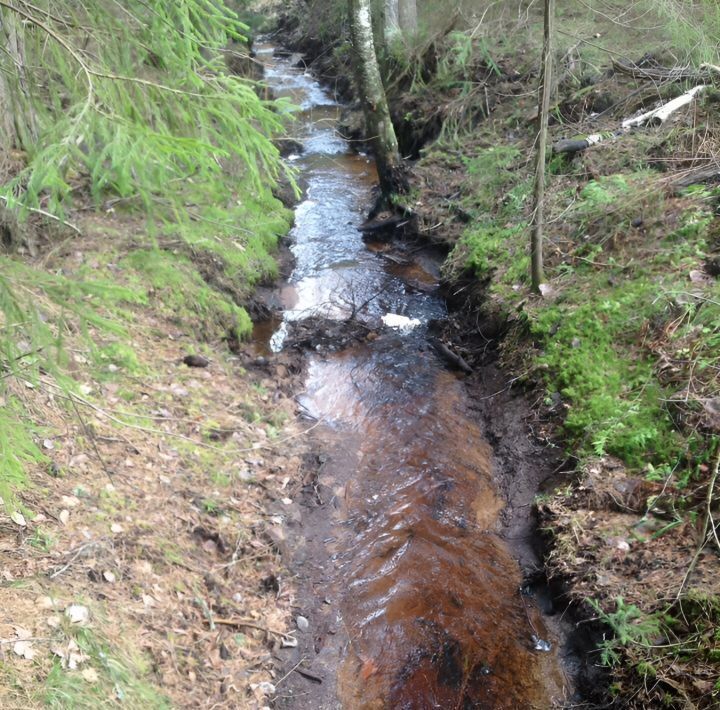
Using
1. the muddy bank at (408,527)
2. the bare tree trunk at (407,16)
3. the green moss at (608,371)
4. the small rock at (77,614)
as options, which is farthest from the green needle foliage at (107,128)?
the bare tree trunk at (407,16)

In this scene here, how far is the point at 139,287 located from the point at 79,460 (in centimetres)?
282

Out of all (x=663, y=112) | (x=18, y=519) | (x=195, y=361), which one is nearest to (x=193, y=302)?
(x=195, y=361)

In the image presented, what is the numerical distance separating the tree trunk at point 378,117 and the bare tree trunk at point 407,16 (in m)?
4.12

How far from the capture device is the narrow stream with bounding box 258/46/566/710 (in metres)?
4.19

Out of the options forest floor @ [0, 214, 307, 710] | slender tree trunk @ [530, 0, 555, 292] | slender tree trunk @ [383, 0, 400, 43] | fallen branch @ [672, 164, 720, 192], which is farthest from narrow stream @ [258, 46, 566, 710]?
slender tree trunk @ [383, 0, 400, 43]

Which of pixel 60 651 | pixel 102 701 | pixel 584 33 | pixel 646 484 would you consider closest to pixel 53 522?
pixel 60 651

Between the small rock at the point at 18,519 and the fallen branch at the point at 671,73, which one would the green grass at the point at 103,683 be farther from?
the fallen branch at the point at 671,73

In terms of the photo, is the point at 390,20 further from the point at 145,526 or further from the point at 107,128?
the point at 145,526

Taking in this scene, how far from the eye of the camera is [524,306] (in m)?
7.01

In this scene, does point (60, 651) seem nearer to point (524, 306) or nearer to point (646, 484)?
point (646, 484)

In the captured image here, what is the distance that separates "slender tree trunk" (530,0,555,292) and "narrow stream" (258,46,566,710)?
1823 mm

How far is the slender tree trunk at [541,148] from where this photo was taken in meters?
5.43

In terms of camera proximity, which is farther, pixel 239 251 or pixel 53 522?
pixel 239 251

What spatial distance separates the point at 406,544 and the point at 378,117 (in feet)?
28.6
